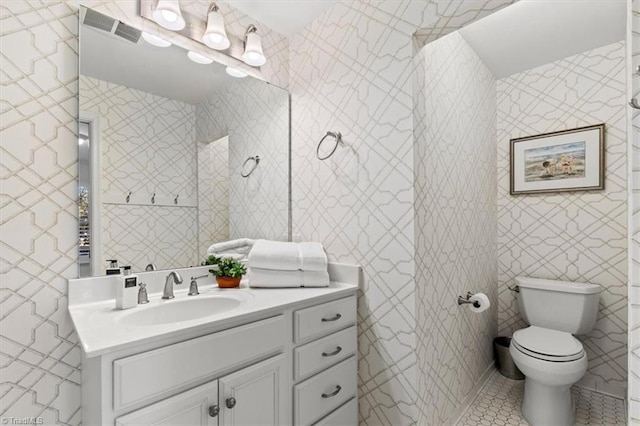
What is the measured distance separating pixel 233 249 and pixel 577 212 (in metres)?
2.42

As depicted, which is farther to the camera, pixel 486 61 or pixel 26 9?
pixel 486 61

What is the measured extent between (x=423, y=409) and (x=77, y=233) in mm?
1744

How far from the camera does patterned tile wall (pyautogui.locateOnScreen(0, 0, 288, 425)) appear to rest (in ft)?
3.77

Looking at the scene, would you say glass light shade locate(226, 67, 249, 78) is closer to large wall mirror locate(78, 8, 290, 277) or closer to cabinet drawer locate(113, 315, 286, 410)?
large wall mirror locate(78, 8, 290, 277)

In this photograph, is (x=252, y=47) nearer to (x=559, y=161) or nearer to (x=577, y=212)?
(x=559, y=161)

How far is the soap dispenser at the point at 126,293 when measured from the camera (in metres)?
1.29

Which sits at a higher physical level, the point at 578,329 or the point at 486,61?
the point at 486,61

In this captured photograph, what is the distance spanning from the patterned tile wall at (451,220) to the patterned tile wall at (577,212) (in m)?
0.19

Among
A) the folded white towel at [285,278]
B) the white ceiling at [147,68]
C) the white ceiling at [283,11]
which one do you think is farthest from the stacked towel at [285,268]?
the white ceiling at [283,11]

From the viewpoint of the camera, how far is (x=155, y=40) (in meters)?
1.55

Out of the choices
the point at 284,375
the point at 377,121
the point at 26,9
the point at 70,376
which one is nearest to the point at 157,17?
the point at 26,9

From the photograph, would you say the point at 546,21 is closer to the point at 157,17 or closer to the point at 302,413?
the point at 157,17

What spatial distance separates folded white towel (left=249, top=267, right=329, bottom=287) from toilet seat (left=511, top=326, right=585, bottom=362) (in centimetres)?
127

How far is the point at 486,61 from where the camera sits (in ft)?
8.02
